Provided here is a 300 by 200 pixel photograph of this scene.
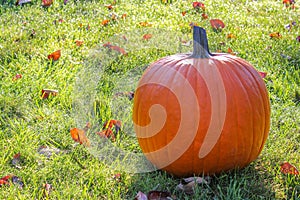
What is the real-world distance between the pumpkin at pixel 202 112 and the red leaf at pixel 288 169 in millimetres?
168

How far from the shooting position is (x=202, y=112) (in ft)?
8.25

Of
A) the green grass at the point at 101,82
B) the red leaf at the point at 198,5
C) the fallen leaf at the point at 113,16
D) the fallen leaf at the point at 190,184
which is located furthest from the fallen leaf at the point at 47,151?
the red leaf at the point at 198,5

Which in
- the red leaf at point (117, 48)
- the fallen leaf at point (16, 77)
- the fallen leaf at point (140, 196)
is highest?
the fallen leaf at point (140, 196)

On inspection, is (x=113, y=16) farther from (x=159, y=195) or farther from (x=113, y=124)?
(x=159, y=195)

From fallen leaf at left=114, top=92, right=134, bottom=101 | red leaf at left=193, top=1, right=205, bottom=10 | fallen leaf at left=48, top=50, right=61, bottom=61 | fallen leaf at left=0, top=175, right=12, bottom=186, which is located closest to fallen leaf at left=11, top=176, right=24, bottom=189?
fallen leaf at left=0, top=175, right=12, bottom=186

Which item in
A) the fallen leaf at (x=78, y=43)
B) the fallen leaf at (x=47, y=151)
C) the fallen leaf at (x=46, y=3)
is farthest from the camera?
the fallen leaf at (x=46, y=3)

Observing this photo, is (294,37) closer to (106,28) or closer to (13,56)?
(106,28)

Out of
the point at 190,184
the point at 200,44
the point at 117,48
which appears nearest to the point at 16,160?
the point at 190,184

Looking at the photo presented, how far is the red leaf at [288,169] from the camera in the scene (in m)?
2.67

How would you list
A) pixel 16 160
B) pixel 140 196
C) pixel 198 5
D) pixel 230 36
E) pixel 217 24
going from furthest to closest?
pixel 198 5 → pixel 217 24 → pixel 230 36 → pixel 16 160 → pixel 140 196

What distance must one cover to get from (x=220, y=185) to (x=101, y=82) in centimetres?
154

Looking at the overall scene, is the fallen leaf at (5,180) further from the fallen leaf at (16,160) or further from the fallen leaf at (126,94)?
the fallen leaf at (126,94)

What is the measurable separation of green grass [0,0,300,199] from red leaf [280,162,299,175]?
0.02 meters

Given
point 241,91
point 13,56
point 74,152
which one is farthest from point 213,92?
point 13,56
